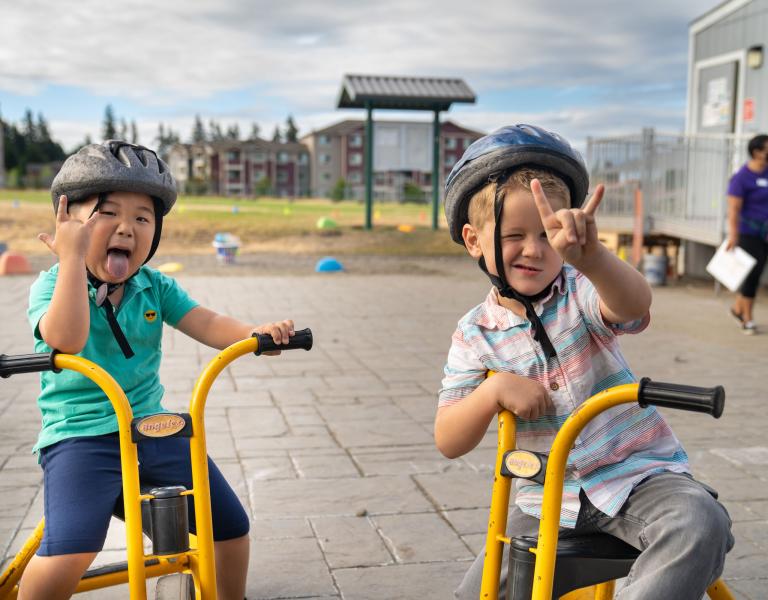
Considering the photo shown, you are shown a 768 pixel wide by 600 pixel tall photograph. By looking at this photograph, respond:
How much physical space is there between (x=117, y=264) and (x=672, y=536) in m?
1.65

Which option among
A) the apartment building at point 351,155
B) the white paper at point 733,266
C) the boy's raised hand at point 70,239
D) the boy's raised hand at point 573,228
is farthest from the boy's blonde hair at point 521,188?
the apartment building at point 351,155

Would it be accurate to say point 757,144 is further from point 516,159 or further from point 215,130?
point 215,130

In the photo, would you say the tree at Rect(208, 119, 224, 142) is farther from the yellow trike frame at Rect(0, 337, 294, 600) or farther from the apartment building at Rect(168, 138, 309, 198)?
the yellow trike frame at Rect(0, 337, 294, 600)

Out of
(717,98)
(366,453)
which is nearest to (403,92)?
(717,98)

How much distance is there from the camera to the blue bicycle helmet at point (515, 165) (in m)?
2.13

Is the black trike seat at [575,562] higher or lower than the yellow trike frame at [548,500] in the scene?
lower

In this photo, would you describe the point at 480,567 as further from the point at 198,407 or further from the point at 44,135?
the point at 44,135

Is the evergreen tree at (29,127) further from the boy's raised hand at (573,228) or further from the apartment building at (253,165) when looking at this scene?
the boy's raised hand at (573,228)

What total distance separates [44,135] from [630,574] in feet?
472

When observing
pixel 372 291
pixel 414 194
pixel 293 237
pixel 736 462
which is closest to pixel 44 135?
pixel 414 194

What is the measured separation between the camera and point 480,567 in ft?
7.32

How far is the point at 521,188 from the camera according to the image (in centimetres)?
212

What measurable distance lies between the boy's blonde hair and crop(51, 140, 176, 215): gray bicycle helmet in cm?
102

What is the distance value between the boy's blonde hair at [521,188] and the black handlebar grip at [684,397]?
25.0 inches
